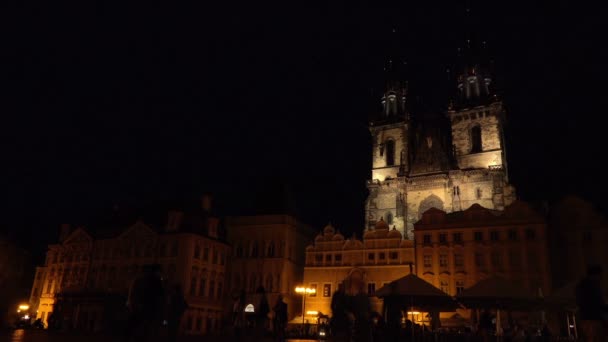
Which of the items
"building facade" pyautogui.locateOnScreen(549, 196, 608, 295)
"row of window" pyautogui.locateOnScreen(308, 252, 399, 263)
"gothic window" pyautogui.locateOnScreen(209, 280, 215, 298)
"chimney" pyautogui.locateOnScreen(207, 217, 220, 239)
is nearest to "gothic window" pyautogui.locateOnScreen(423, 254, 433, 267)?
"row of window" pyautogui.locateOnScreen(308, 252, 399, 263)

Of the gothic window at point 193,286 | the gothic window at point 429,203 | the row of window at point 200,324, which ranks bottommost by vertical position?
the row of window at point 200,324

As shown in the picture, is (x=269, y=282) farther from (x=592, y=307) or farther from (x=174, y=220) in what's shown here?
(x=592, y=307)

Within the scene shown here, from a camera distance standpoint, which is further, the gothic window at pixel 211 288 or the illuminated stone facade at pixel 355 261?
the gothic window at pixel 211 288

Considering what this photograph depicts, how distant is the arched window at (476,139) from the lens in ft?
195

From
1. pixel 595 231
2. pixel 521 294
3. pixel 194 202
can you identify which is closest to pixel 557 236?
pixel 595 231

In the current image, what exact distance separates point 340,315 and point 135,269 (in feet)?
142

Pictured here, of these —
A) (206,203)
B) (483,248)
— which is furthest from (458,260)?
(206,203)

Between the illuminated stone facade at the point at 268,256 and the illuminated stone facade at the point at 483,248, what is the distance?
14.5m

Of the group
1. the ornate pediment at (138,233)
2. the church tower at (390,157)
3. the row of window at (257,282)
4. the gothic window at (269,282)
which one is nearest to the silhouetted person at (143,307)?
the row of window at (257,282)

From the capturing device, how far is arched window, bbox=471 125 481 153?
59406mm

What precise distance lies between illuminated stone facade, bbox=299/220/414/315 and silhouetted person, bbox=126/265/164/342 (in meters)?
38.7

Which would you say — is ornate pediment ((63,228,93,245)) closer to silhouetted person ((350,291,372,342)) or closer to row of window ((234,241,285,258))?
row of window ((234,241,285,258))

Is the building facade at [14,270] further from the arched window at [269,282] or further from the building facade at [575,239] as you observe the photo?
the building facade at [575,239]

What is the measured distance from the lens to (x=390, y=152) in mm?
65000
